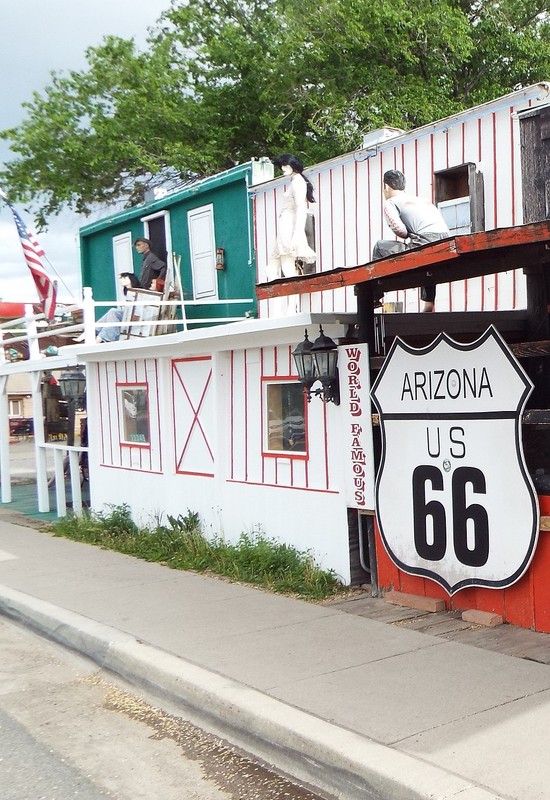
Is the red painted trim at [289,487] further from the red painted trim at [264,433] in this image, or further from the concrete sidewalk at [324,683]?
the concrete sidewalk at [324,683]

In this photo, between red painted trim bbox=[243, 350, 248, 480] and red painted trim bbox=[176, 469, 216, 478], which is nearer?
red painted trim bbox=[243, 350, 248, 480]

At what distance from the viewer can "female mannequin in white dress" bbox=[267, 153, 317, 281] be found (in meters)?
10.5

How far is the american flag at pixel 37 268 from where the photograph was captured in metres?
12.5

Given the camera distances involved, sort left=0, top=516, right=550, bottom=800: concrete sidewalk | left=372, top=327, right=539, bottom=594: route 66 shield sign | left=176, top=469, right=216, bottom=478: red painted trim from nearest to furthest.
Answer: left=0, top=516, right=550, bottom=800: concrete sidewalk < left=372, top=327, right=539, bottom=594: route 66 shield sign < left=176, top=469, right=216, bottom=478: red painted trim

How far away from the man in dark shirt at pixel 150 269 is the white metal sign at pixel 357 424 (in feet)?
22.4

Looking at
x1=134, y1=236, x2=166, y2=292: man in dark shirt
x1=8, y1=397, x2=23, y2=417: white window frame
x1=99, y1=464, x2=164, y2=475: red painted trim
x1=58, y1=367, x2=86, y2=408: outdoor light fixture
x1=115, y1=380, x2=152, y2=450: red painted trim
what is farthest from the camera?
x1=8, y1=397, x2=23, y2=417: white window frame

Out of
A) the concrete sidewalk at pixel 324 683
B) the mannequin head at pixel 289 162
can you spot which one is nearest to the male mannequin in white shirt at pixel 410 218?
the mannequin head at pixel 289 162

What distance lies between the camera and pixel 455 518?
6.75 m

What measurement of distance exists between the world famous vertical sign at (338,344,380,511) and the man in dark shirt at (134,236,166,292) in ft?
22.4

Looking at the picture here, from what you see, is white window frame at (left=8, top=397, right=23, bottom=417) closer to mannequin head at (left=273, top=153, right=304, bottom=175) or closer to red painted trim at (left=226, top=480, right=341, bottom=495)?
mannequin head at (left=273, top=153, right=304, bottom=175)

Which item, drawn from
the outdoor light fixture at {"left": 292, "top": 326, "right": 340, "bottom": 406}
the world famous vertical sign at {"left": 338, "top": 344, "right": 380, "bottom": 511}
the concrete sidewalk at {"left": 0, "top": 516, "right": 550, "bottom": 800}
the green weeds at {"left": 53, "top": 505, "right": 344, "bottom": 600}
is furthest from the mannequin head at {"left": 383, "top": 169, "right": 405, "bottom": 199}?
the concrete sidewalk at {"left": 0, "top": 516, "right": 550, "bottom": 800}

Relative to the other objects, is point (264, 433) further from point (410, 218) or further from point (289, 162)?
point (289, 162)

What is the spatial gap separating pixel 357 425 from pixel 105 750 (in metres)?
3.60

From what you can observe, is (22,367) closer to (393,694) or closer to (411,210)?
(411,210)
